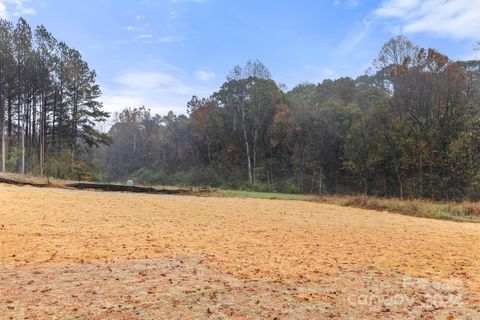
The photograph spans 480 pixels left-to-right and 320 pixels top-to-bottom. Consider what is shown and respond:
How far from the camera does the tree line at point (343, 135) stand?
2603 centimetres

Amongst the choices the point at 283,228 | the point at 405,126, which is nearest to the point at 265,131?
the point at 405,126

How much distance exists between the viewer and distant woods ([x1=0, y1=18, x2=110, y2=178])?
1169 inches

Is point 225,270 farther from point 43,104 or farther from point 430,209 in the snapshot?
point 43,104

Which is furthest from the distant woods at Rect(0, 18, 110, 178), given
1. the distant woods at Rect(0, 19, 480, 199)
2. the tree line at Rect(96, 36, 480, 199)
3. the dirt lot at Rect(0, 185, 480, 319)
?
the dirt lot at Rect(0, 185, 480, 319)

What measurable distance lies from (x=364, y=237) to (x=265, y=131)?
105 ft

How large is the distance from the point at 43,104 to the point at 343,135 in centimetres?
2860

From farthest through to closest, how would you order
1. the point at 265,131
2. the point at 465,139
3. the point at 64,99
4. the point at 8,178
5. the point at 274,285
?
the point at 265,131
the point at 64,99
the point at 465,139
the point at 8,178
the point at 274,285

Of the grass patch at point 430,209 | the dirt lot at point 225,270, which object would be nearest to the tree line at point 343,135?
the grass patch at point 430,209

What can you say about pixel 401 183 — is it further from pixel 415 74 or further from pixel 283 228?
pixel 283 228

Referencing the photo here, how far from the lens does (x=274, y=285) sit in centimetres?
470

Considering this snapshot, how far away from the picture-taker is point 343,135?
33.7 metres

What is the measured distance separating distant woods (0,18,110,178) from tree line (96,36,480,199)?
1279 centimetres

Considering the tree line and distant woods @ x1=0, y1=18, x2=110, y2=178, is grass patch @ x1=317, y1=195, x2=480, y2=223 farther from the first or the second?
distant woods @ x1=0, y1=18, x2=110, y2=178

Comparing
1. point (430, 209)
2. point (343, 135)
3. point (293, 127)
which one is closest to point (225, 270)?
point (430, 209)
